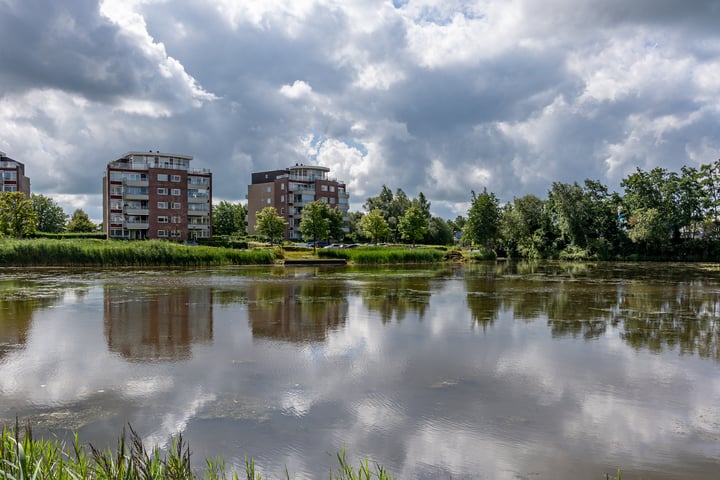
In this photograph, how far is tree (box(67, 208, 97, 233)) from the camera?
113375 mm

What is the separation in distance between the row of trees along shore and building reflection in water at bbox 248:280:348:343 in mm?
51600

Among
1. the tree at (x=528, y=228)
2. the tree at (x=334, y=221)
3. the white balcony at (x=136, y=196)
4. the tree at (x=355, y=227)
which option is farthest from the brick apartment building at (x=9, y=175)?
the tree at (x=528, y=228)

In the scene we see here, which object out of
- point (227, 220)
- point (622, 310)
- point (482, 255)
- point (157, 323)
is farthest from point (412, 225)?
point (157, 323)

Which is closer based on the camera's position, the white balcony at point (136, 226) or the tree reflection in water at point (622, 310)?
the tree reflection in water at point (622, 310)

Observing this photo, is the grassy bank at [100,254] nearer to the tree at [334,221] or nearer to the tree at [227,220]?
the tree at [334,221]

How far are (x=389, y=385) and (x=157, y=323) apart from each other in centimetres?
968

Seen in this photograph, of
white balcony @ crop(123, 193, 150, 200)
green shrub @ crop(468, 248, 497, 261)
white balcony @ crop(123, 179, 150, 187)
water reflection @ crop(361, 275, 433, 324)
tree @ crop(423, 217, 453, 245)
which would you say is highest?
white balcony @ crop(123, 179, 150, 187)

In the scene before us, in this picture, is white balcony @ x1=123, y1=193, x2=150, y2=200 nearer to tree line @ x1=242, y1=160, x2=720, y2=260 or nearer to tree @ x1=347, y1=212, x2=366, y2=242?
tree line @ x1=242, y1=160, x2=720, y2=260

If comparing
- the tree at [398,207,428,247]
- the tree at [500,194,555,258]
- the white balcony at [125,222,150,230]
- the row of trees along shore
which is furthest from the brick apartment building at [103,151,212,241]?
the tree at [500,194,555,258]

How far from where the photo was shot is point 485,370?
11008 mm

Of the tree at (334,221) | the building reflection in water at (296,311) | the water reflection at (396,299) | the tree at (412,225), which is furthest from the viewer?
the tree at (412,225)

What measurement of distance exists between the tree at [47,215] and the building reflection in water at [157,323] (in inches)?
3791

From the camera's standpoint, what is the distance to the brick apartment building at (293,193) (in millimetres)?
117250

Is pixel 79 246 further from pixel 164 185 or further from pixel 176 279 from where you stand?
pixel 164 185
